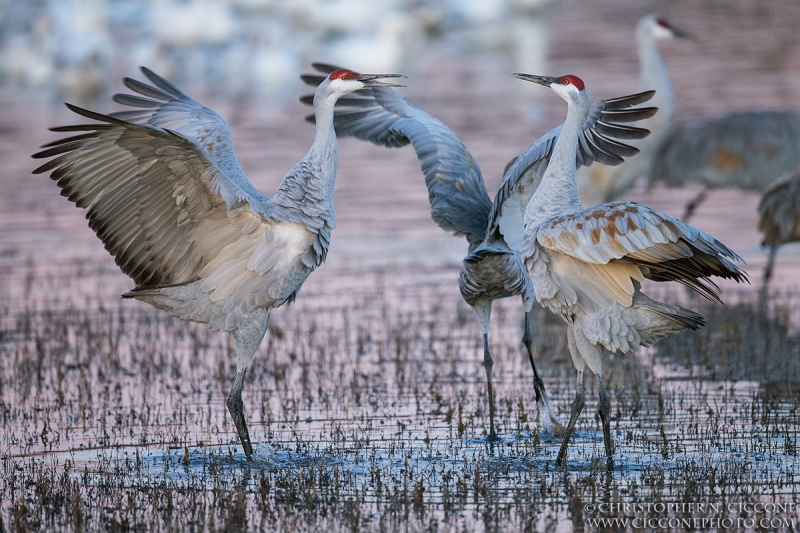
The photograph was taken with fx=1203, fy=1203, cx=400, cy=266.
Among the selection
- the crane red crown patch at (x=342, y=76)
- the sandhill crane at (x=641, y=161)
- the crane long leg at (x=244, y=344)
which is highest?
the sandhill crane at (x=641, y=161)

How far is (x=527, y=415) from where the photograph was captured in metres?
7.42

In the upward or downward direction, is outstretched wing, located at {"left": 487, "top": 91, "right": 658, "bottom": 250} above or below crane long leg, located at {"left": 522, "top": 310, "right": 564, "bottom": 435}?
above

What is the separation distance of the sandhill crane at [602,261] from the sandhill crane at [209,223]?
1.11 m

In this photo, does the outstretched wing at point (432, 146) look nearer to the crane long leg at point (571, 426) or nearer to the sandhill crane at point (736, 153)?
the crane long leg at point (571, 426)

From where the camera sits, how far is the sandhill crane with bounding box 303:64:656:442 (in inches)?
286

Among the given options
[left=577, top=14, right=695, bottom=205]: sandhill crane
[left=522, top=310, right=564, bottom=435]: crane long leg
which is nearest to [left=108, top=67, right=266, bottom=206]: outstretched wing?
[left=522, top=310, right=564, bottom=435]: crane long leg

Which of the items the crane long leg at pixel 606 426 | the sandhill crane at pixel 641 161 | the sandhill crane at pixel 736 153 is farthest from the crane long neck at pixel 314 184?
the sandhill crane at pixel 736 153

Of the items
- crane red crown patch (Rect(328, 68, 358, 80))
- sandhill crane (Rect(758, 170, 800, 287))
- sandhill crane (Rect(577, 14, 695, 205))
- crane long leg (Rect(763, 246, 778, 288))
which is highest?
sandhill crane (Rect(577, 14, 695, 205))

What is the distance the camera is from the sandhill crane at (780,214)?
405 inches

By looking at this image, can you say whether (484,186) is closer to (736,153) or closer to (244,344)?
(244,344)

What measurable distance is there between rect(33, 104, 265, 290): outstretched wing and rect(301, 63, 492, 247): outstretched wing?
67.1 inches

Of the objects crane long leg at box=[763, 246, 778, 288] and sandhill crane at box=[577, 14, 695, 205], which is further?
sandhill crane at box=[577, 14, 695, 205]

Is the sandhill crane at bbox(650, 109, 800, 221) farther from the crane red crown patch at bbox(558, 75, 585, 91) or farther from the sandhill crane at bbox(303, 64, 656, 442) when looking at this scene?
the crane red crown patch at bbox(558, 75, 585, 91)

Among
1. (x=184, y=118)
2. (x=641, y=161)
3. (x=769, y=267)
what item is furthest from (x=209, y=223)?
(x=641, y=161)
